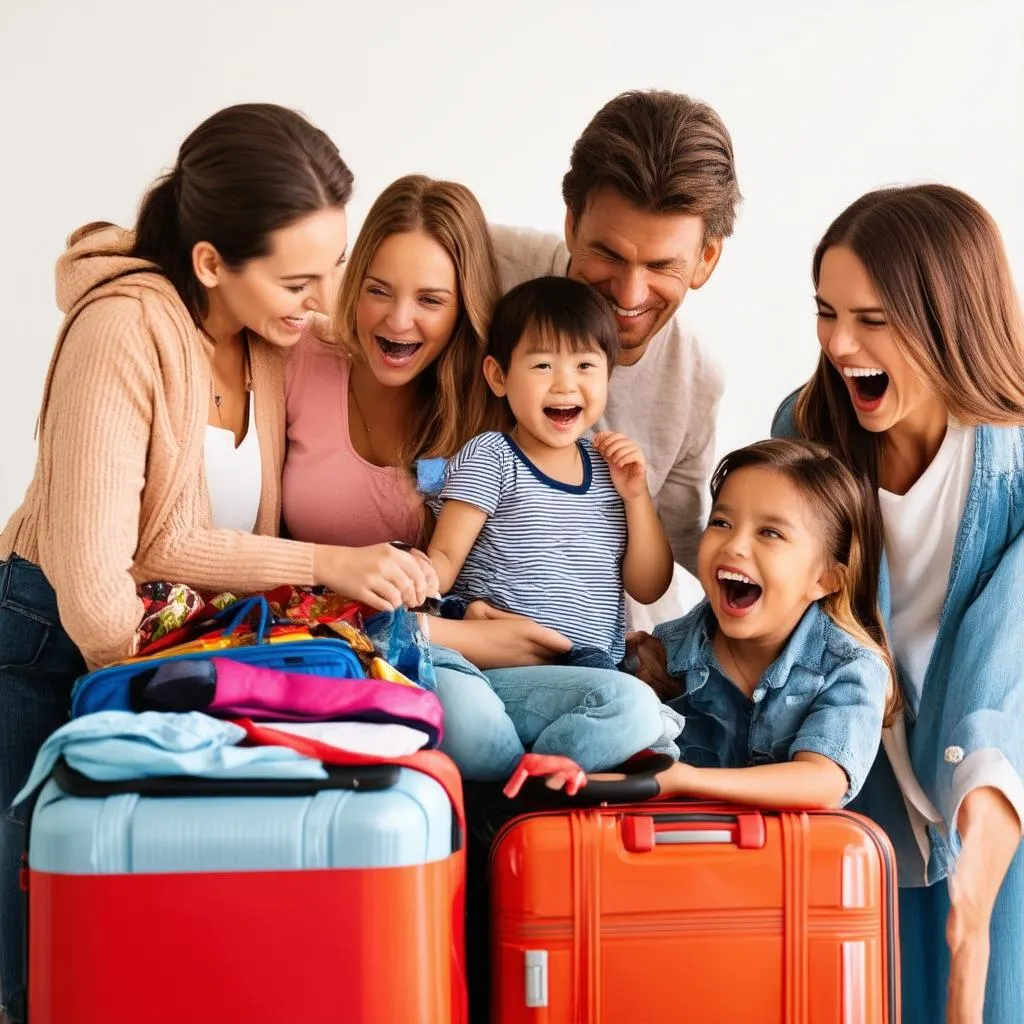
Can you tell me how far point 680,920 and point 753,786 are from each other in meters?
0.22

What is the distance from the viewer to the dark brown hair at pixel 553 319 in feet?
7.94

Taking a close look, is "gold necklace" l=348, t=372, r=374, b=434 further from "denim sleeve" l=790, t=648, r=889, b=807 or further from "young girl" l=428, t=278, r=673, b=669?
"denim sleeve" l=790, t=648, r=889, b=807

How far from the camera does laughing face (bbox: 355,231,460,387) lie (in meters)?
2.44

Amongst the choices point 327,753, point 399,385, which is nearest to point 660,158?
point 399,385

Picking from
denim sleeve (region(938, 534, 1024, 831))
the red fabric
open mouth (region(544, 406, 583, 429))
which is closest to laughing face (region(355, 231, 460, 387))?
open mouth (region(544, 406, 583, 429))

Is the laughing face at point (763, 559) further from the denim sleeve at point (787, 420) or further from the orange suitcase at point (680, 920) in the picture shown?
the orange suitcase at point (680, 920)

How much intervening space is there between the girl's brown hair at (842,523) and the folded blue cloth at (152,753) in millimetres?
983

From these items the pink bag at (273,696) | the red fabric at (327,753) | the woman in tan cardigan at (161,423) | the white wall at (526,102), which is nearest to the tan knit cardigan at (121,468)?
the woman in tan cardigan at (161,423)

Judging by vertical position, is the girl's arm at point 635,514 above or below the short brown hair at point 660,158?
below

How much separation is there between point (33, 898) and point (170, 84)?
9.94ft

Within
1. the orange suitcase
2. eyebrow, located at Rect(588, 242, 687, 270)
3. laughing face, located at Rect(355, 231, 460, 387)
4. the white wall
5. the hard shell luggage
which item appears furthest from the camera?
the white wall

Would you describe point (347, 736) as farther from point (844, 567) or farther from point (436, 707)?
point (844, 567)

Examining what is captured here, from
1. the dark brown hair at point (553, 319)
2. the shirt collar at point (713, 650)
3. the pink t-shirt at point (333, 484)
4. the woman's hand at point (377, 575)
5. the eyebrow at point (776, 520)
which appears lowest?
the shirt collar at point (713, 650)

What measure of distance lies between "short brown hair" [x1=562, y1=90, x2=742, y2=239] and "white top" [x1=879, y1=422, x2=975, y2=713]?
61 centimetres
